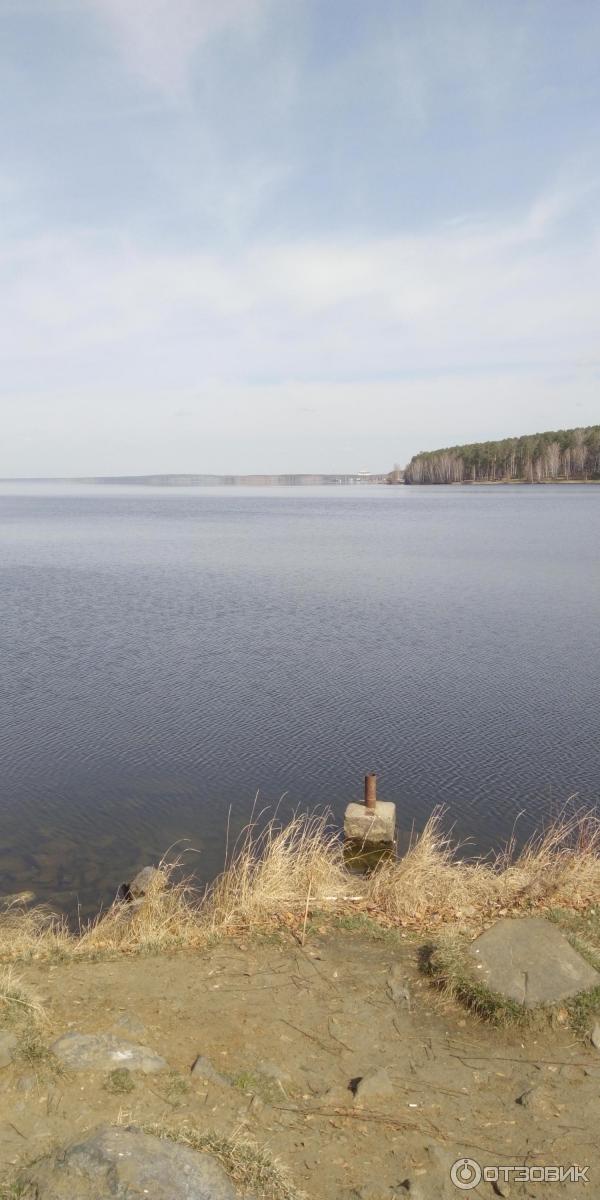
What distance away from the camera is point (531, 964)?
6688 millimetres

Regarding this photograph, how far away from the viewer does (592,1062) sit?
588cm

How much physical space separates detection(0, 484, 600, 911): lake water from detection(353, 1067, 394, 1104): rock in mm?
5961

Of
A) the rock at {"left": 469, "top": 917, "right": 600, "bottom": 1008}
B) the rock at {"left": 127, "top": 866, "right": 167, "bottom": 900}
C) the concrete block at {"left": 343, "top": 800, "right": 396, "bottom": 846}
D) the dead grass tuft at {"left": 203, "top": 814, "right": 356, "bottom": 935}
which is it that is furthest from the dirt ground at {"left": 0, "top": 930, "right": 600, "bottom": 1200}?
the concrete block at {"left": 343, "top": 800, "right": 396, "bottom": 846}

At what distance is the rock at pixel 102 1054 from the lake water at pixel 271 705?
5011mm

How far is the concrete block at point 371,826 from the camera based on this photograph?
1141 centimetres

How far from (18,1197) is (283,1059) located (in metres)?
2.18

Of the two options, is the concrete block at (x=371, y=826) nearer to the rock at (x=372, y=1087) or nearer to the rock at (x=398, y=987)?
the rock at (x=398, y=987)

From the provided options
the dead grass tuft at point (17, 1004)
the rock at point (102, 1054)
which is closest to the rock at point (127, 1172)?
the rock at point (102, 1054)

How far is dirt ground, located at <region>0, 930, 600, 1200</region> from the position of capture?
16.4ft

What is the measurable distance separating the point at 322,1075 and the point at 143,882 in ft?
16.2

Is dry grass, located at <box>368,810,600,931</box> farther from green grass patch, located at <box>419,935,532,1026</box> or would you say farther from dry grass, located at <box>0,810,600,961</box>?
green grass patch, located at <box>419,935,532,1026</box>

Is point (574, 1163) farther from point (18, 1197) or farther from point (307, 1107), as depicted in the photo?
point (18, 1197)

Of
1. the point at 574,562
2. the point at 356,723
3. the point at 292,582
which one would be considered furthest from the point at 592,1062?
the point at 574,562

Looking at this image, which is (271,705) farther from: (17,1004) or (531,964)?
(17,1004)
